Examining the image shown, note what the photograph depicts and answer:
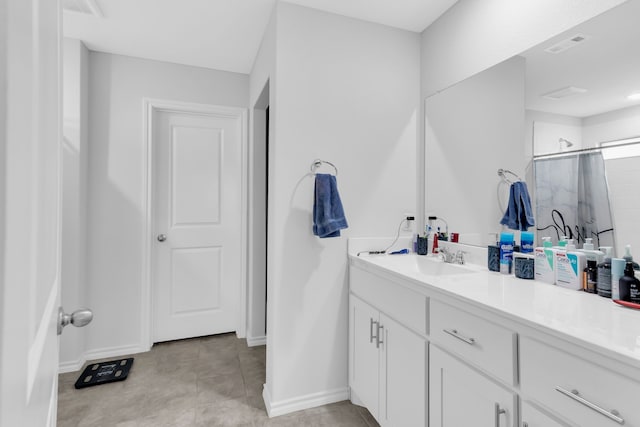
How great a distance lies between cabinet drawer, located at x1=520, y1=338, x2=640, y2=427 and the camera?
0.72 m

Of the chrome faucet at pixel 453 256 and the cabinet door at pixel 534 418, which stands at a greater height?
the chrome faucet at pixel 453 256

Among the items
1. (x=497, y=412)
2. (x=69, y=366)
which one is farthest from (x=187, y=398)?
(x=497, y=412)

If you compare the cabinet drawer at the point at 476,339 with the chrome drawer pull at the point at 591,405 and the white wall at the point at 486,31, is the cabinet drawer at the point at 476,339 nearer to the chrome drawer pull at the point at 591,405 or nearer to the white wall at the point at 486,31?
the chrome drawer pull at the point at 591,405

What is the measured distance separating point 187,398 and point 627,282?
2317 mm

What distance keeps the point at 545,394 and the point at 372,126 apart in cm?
165

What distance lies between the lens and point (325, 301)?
201cm

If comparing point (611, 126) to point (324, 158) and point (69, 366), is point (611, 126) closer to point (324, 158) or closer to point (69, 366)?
point (324, 158)

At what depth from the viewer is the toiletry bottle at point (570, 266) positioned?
1.27 meters

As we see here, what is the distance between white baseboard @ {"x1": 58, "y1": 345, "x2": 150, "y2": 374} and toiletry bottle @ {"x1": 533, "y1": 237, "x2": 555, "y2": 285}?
2.86 metres

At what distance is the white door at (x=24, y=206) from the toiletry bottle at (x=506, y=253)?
170 cm

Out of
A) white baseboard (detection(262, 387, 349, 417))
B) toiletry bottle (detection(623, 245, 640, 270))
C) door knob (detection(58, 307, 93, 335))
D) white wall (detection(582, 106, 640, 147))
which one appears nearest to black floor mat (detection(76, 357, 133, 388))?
white baseboard (detection(262, 387, 349, 417))

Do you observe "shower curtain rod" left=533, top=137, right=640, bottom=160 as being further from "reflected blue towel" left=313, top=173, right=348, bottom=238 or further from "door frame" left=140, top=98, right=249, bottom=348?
"door frame" left=140, top=98, right=249, bottom=348

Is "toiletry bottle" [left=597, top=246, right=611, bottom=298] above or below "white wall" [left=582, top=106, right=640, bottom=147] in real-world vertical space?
below

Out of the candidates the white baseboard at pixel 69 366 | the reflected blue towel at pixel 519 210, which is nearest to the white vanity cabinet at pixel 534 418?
the reflected blue towel at pixel 519 210
